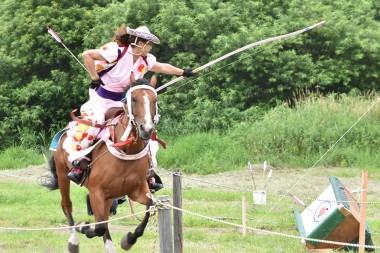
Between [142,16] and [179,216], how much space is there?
1271 cm

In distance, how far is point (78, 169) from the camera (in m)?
8.74

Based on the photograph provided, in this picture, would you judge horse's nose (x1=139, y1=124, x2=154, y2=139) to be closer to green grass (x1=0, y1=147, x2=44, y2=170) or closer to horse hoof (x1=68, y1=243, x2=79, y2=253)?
horse hoof (x1=68, y1=243, x2=79, y2=253)

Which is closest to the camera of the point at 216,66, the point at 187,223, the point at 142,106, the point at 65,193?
the point at 142,106

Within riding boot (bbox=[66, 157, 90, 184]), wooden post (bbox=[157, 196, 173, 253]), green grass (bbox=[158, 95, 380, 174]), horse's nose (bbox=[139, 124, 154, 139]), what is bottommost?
green grass (bbox=[158, 95, 380, 174])

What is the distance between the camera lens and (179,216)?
8688 millimetres

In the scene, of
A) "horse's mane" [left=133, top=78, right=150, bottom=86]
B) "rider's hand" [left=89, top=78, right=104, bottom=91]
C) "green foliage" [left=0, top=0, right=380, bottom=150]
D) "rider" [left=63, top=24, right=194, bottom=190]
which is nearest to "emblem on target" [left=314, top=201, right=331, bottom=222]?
"rider" [left=63, top=24, right=194, bottom=190]

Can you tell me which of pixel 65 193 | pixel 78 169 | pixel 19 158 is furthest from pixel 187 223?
pixel 19 158

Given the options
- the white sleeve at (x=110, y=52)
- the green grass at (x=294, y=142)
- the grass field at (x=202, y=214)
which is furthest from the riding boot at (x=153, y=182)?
the green grass at (x=294, y=142)

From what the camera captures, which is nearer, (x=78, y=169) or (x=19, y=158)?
(x=78, y=169)

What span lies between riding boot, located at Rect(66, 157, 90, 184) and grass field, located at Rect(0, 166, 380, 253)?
0.70m

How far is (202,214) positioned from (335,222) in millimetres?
3745

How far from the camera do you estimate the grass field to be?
34.4 ft

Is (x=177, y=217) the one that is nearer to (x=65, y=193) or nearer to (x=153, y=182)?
(x=153, y=182)

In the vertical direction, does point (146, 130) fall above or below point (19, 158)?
above
